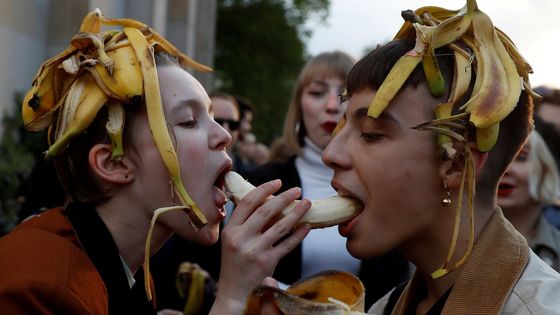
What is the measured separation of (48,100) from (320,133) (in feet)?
7.24

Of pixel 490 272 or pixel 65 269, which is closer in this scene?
pixel 490 272

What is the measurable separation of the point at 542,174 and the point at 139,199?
3.13 m

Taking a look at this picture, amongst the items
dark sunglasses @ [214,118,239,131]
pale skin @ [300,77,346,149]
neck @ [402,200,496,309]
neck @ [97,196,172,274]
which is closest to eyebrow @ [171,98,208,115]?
neck @ [97,196,172,274]

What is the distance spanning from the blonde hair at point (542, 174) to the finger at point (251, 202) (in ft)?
9.33

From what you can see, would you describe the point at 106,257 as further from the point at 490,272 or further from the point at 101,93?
the point at 490,272

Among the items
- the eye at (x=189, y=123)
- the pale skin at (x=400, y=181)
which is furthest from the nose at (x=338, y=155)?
the eye at (x=189, y=123)

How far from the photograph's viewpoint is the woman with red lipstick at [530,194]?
17.6ft

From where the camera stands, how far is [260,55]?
37.9 m

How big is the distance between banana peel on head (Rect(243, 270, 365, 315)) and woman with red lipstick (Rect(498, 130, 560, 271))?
2658 mm

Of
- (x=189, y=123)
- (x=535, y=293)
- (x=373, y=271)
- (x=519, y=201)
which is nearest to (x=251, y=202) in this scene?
(x=189, y=123)

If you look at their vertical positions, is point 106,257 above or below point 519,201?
above

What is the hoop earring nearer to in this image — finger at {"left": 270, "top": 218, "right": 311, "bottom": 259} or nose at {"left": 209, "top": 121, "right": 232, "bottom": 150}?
finger at {"left": 270, "top": 218, "right": 311, "bottom": 259}

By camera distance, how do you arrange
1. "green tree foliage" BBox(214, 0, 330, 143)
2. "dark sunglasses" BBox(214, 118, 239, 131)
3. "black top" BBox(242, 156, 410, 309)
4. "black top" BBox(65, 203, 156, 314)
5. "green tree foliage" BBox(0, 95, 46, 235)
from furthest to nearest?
"green tree foliage" BBox(214, 0, 330, 143), "green tree foliage" BBox(0, 95, 46, 235), "dark sunglasses" BBox(214, 118, 239, 131), "black top" BBox(242, 156, 410, 309), "black top" BBox(65, 203, 156, 314)

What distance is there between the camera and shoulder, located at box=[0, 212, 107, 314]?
2.70 meters
